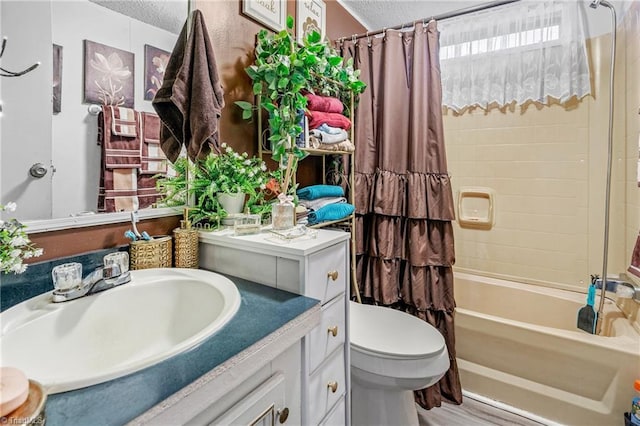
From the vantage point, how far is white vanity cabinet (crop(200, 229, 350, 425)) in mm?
895

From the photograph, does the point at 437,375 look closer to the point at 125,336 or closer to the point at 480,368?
the point at 480,368

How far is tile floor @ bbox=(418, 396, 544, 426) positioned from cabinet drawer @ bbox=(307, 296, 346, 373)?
3.18 feet

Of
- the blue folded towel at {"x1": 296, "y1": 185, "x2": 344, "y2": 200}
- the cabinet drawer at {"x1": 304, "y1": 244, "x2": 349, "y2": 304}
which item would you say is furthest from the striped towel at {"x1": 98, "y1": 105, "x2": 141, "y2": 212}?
the blue folded towel at {"x1": 296, "y1": 185, "x2": 344, "y2": 200}

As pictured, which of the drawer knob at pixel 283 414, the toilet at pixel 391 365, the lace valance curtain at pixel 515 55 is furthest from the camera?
the lace valance curtain at pixel 515 55

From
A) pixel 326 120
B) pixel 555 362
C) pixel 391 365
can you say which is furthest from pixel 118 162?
pixel 555 362

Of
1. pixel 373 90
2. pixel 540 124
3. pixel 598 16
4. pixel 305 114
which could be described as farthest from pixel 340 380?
pixel 598 16

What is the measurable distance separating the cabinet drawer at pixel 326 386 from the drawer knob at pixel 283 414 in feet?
0.65

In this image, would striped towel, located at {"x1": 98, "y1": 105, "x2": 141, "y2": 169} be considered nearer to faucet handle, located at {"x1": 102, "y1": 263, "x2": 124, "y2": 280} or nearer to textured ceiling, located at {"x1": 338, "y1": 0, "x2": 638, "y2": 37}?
faucet handle, located at {"x1": 102, "y1": 263, "x2": 124, "y2": 280}

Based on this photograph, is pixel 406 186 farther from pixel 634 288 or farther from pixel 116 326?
pixel 116 326

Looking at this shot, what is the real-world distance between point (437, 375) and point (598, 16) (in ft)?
7.66

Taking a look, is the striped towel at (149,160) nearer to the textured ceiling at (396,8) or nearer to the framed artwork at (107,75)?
the framed artwork at (107,75)

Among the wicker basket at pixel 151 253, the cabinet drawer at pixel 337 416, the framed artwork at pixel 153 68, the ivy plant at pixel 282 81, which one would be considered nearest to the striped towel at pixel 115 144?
the framed artwork at pixel 153 68

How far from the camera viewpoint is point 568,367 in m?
1.58

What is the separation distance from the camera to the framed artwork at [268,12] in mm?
1396
